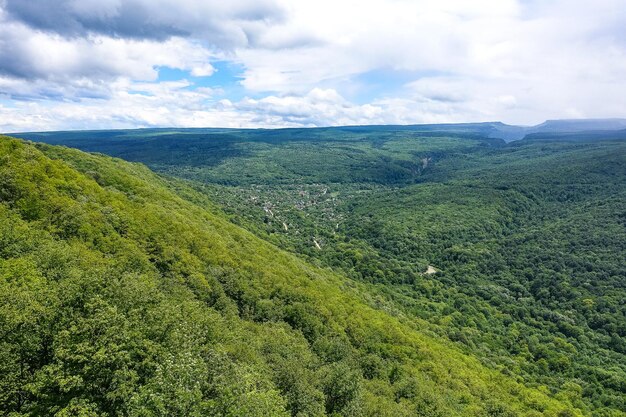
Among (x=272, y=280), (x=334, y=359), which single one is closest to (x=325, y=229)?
(x=272, y=280)

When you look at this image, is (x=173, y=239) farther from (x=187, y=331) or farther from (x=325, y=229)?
(x=325, y=229)

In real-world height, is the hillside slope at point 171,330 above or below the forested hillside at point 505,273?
above

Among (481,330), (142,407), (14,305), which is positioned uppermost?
(14,305)

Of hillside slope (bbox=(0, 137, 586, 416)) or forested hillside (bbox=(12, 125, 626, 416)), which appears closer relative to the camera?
hillside slope (bbox=(0, 137, 586, 416))

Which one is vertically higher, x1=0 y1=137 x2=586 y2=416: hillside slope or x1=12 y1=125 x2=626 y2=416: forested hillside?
x1=0 y1=137 x2=586 y2=416: hillside slope

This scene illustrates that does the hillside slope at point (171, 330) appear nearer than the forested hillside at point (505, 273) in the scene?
Yes

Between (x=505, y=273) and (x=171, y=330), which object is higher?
(x=171, y=330)

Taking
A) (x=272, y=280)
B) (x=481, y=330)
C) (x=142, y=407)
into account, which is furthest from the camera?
(x=481, y=330)

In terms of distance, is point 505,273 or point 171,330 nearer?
point 171,330
